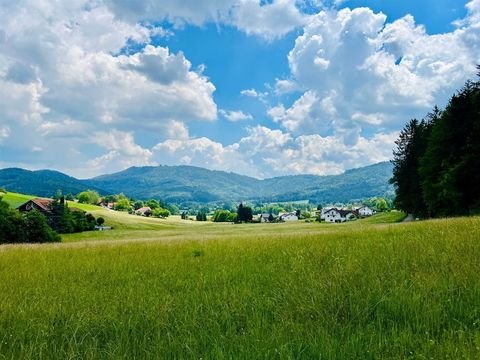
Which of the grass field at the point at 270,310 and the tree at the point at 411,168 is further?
the tree at the point at 411,168

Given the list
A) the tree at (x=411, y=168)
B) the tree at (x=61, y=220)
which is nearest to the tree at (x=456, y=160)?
the tree at (x=411, y=168)

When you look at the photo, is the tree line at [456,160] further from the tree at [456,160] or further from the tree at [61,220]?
the tree at [61,220]

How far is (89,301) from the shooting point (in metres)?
6.63

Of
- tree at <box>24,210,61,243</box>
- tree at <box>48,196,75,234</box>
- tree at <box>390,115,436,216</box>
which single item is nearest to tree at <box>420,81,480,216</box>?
tree at <box>390,115,436,216</box>

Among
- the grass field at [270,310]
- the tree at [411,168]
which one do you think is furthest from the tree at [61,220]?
the grass field at [270,310]

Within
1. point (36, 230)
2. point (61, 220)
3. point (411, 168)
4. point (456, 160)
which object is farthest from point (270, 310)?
point (61, 220)

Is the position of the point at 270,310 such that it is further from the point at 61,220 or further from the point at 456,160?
the point at 61,220

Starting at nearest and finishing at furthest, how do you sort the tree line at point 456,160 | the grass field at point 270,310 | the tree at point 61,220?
the grass field at point 270,310 < the tree line at point 456,160 < the tree at point 61,220

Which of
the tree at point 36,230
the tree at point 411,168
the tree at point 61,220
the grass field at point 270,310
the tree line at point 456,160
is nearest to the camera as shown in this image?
the grass field at point 270,310

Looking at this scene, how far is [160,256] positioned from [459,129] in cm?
4426

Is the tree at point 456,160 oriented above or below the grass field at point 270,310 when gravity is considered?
above

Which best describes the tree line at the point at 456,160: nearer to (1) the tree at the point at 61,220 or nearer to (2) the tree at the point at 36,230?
(2) the tree at the point at 36,230

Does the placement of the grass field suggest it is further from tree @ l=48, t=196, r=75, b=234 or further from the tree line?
tree @ l=48, t=196, r=75, b=234

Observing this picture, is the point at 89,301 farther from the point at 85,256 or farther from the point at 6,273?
the point at 85,256
